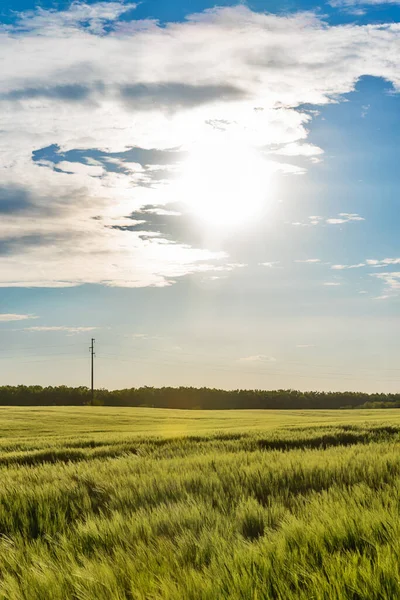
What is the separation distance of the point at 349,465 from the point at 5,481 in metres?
4.48

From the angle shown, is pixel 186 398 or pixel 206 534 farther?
pixel 186 398

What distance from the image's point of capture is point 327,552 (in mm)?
3102

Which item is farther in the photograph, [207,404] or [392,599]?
[207,404]

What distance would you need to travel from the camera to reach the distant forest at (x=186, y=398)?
9469 cm

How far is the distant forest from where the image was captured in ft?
311

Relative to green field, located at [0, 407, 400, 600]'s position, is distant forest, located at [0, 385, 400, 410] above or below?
below

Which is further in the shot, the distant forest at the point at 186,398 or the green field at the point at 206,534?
the distant forest at the point at 186,398

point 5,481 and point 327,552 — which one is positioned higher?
point 327,552

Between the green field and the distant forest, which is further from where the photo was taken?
the distant forest

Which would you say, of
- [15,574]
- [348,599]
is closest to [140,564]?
[15,574]

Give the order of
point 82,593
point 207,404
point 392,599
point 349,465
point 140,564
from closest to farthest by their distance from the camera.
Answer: point 392,599, point 82,593, point 140,564, point 349,465, point 207,404

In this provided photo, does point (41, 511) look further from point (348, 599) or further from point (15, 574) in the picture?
point (348, 599)

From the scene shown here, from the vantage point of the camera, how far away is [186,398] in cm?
9981

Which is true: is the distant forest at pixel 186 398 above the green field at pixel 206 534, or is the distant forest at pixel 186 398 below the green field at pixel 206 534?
below
